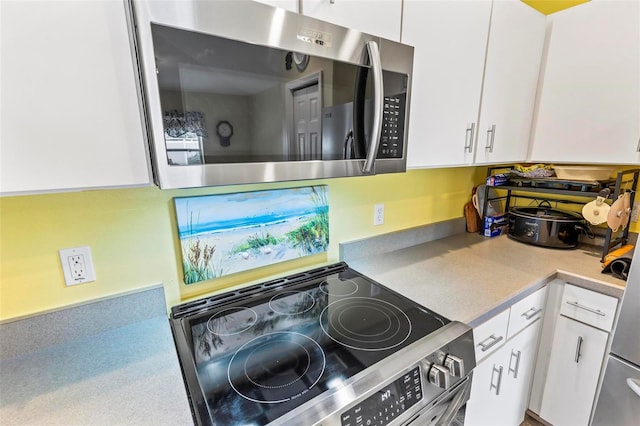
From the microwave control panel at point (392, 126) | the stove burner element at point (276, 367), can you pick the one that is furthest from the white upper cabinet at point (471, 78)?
the stove burner element at point (276, 367)

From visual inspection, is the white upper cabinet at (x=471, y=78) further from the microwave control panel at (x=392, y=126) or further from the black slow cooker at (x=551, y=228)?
the black slow cooker at (x=551, y=228)

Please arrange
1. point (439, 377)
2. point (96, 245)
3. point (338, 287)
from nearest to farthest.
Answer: point (439, 377), point (96, 245), point (338, 287)

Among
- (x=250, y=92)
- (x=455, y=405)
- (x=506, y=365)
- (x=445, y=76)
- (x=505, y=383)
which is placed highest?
(x=445, y=76)

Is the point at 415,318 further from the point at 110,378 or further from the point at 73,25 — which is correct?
the point at 73,25

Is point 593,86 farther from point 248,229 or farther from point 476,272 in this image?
point 248,229

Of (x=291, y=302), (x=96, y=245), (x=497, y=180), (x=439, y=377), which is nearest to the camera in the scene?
(x=439, y=377)

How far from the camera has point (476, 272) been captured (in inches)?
50.6

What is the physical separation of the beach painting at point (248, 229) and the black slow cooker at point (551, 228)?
46.5 inches

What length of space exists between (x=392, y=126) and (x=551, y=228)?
1.27m

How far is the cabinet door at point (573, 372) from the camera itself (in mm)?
1239

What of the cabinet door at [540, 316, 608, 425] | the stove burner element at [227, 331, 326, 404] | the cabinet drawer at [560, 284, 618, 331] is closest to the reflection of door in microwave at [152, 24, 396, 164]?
the stove burner element at [227, 331, 326, 404]

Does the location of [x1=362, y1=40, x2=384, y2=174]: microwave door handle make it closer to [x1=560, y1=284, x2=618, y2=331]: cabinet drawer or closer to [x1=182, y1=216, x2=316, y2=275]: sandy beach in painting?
[x1=182, y1=216, x2=316, y2=275]: sandy beach in painting

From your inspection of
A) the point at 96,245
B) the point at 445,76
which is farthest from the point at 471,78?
the point at 96,245

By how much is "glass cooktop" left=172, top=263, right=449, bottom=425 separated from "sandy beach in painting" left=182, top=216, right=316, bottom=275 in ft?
0.32
